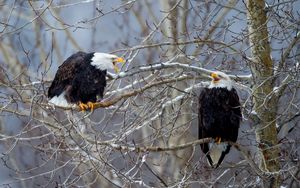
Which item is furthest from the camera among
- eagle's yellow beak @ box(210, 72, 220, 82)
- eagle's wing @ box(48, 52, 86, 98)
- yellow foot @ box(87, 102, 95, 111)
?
eagle's wing @ box(48, 52, 86, 98)

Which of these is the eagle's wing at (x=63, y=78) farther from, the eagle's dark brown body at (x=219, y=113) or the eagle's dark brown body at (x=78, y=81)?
the eagle's dark brown body at (x=219, y=113)

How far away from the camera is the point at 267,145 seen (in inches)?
268

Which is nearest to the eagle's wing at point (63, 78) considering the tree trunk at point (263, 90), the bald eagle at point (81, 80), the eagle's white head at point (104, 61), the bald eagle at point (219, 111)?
the bald eagle at point (81, 80)

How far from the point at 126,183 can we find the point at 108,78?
4.82 feet

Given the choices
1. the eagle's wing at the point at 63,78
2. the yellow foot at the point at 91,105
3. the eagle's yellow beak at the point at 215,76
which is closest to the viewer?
the eagle's yellow beak at the point at 215,76

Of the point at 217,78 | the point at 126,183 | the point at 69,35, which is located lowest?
the point at 126,183

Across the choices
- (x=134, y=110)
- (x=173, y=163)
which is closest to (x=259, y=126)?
(x=134, y=110)

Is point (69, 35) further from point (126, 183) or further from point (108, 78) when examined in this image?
point (126, 183)

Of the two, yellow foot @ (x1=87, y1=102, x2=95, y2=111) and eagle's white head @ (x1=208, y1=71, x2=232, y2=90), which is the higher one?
eagle's white head @ (x1=208, y1=71, x2=232, y2=90)

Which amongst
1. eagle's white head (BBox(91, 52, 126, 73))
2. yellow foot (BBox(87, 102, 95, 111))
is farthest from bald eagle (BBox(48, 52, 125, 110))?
yellow foot (BBox(87, 102, 95, 111))

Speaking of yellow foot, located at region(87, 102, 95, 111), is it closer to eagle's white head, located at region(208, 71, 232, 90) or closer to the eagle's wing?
the eagle's wing

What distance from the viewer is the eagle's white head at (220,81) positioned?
6539mm

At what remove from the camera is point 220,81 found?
657cm

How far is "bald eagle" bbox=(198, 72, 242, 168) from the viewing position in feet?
21.6
